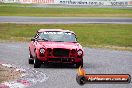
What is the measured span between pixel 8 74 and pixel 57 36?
4.53 meters

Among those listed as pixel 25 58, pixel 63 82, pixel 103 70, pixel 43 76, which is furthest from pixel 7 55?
pixel 63 82

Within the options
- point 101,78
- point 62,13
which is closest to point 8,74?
point 101,78

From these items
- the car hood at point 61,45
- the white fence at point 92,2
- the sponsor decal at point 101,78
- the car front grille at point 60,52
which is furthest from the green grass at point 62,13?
the sponsor decal at point 101,78

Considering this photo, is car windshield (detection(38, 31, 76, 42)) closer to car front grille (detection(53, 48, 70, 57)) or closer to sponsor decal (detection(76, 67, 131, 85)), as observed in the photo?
car front grille (detection(53, 48, 70, 57))

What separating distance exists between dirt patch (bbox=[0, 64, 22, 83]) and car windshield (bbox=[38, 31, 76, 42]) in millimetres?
2565

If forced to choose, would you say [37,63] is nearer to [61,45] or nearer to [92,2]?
[61,45]

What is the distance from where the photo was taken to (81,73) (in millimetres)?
5207

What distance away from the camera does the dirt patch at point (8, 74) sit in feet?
39.7

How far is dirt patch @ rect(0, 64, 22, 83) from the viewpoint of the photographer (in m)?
12.1

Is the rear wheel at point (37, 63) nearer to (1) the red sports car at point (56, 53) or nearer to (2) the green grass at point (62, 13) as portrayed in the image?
(1) the red sports car at point (56, 53)

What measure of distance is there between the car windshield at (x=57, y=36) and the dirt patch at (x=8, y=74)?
8.42 feet

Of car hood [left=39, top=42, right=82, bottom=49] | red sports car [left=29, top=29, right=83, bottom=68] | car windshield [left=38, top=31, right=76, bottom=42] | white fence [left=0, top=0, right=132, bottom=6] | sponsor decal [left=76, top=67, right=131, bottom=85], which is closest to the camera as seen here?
sponsor decal [left=76, top=67, right=131, bottom=85]

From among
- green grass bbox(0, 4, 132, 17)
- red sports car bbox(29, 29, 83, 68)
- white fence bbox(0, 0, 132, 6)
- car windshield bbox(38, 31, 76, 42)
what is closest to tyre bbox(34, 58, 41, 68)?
red sports car bbox(29, 29, 83, 68)

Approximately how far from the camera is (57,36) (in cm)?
1744
